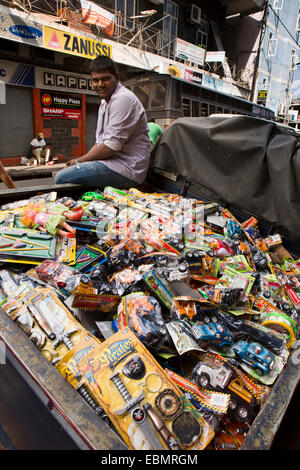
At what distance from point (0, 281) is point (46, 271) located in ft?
0.86

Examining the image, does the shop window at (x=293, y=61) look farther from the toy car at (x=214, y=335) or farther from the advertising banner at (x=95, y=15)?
the toy car at (x=214, y=335)

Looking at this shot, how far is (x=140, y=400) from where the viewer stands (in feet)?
3.04

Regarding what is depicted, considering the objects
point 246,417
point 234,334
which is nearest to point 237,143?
point 234,334

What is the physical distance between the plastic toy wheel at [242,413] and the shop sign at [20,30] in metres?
10.0

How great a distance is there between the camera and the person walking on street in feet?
9.60

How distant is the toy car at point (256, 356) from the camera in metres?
1.19

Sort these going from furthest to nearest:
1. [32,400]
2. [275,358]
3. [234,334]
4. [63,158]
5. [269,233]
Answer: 1. [63,158]
2. [269,233]
3. [234,334]
4. [275,358]
5. [32,400]

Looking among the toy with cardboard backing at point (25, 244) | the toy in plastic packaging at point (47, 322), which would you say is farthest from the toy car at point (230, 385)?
the toy with cardboard backing at point (25, 244)

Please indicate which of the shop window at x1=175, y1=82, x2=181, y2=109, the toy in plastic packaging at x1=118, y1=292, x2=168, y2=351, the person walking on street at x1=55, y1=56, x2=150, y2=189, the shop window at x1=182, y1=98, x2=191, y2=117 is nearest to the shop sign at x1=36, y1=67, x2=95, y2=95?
the shop window at x1=175, y1=82, x2=181, y2=109

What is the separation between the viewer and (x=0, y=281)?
1609 mm

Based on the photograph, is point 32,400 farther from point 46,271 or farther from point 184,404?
point 46,271

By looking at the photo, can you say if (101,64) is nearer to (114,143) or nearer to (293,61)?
(114,143)

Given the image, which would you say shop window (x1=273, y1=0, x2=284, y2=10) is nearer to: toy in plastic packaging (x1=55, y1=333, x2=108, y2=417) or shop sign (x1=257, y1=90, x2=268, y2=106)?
shop sign (x1=257, y1=90, x2=268, y2=106)
